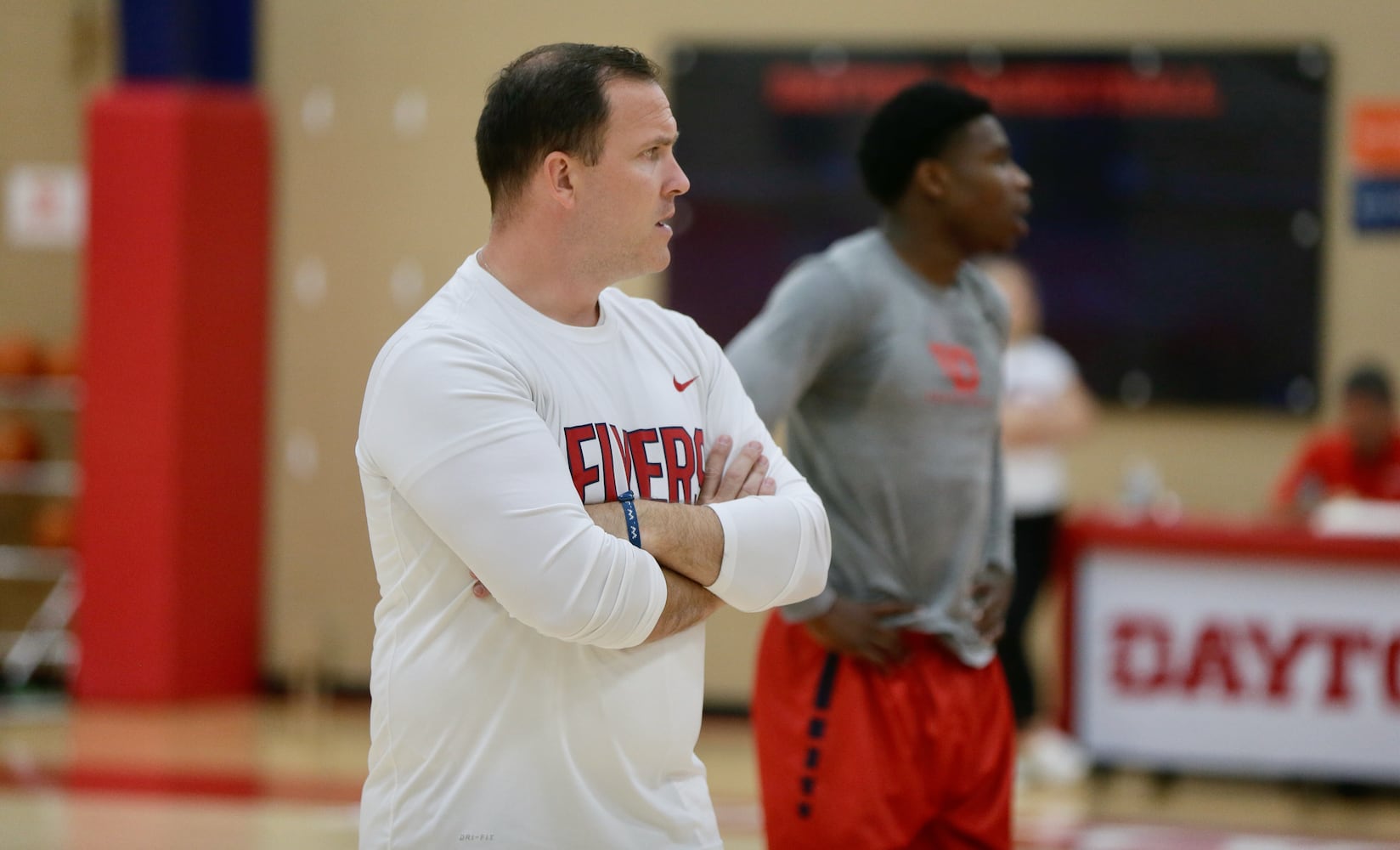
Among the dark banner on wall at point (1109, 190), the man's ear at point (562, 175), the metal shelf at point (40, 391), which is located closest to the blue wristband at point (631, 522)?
the man's ear at point (562, 175)

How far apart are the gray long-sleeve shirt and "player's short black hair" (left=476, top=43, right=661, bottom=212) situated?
2.73 feet

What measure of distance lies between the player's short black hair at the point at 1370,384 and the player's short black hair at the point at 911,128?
3595 mm

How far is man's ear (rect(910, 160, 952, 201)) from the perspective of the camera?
3.08m

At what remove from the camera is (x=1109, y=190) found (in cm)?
709

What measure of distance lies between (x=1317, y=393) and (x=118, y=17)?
547 centimetres

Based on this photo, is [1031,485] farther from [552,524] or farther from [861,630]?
[552,524]

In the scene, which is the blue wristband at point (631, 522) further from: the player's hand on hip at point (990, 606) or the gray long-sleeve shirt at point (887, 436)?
the player's hand on hip at point (990, 606)

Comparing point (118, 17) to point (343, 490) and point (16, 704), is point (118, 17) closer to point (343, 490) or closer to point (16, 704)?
point (343, 490)

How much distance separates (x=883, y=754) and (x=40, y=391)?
587 cm

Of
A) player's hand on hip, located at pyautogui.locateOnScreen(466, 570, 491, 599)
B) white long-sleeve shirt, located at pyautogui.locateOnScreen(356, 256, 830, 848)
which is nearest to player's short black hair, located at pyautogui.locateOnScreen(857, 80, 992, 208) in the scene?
white long-sleeve shirt, located at pyautogui.locateOnScreen(356, 256, 830, 848)

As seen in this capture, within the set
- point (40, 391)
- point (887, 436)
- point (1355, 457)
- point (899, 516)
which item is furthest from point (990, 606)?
point (40, 391)

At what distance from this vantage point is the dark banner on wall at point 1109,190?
695 cm

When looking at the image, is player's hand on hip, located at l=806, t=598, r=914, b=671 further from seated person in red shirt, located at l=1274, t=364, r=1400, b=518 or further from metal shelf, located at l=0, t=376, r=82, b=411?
metal shelf, located at l=0, t=376, r=82, b=411

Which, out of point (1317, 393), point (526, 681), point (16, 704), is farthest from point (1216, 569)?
point (16, 704)
